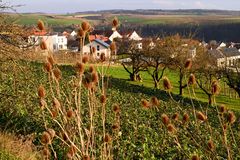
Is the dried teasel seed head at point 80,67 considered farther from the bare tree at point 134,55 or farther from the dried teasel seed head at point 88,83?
the bare tree at point 134,55

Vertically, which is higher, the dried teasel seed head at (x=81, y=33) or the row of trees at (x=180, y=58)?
the dried teasel seed head at (x=81, y=33)

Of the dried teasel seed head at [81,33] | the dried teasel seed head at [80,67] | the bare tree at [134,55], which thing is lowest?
the bare tree at [134,55]

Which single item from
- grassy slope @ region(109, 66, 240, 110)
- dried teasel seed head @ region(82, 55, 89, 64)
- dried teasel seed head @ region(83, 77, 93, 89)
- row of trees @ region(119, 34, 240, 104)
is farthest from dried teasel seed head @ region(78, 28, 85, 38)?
grassy slope @ region(109, 66, 240, 110)

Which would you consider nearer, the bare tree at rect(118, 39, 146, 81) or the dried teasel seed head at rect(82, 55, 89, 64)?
the dried teasel seed head at rect(82, 55, 89, 64)

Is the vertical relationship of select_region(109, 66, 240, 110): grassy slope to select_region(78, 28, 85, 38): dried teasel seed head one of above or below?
below

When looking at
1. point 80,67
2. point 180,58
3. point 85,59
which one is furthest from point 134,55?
point 80,67

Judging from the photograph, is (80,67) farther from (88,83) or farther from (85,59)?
(85,59)

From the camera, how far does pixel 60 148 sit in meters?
13.9

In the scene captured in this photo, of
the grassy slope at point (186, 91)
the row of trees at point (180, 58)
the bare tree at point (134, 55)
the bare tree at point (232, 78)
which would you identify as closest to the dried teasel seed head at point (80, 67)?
the row of trees at point (180, 58)

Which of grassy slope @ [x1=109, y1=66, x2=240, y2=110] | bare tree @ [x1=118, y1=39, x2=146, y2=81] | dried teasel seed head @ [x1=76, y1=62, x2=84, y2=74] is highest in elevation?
dried teasel seed head @ [x1=76, y1=62, x2=84, y2=74]

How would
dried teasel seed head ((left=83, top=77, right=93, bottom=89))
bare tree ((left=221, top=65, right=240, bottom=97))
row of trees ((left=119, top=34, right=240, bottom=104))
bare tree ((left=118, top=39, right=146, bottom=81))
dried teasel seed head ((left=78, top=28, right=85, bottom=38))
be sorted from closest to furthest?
dried teasel seed head ((left=83, top=77, right=93, bottom=89)) → dried teasel seed head ((left=78, top=28, right=85, bottom=38)) → bare tree ((left=221, top=65, right=240, bottom=97)) → row of trees ((left=119, top=34, right=240, bottom=104)) → bare tree ((left=118, top=39, right=146, bottom=81))

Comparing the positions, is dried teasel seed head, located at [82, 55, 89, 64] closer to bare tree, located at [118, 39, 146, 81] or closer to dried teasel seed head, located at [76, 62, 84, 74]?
dried teasel seed head, located at [76, 62, 84, 74]

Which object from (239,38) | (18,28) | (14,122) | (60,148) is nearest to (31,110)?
(14,122)

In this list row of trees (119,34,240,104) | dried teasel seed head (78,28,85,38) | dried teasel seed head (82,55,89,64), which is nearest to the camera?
dried teasel seed head (78,28,85,38)
